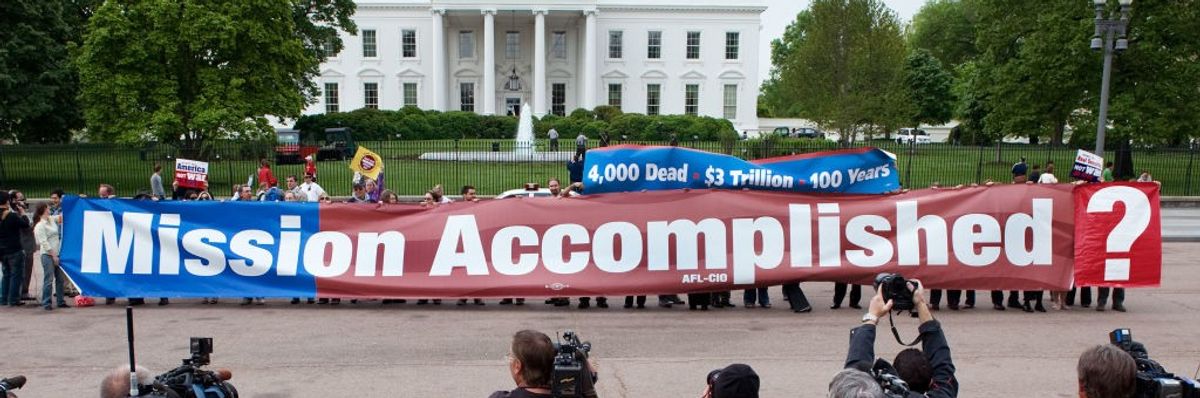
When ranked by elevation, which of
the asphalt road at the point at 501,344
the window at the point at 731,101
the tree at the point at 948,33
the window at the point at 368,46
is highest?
the tree at the point at 948,33

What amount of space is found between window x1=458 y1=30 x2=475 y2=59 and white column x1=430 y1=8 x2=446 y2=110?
107 inches

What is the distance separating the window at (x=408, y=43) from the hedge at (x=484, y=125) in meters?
8.14

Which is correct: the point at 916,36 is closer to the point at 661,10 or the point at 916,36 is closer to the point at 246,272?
the point at 661,10

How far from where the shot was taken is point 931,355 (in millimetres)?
4543

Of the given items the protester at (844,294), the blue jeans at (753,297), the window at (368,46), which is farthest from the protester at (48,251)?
the window at (368,46)

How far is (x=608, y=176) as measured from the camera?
38.1 feet

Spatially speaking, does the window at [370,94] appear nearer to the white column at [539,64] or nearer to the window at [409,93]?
the window at [409,93]

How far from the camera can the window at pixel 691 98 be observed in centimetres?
6312

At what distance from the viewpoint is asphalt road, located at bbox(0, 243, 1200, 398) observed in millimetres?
8445

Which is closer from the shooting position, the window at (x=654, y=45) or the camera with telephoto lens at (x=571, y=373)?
the camera with telephoto lens at (x=571, y=373)

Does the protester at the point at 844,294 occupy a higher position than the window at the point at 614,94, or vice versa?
the window at the point at 614,94

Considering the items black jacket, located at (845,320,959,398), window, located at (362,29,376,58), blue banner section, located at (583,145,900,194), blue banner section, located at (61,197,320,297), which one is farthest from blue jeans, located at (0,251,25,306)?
window, located at (362,29,376,58)

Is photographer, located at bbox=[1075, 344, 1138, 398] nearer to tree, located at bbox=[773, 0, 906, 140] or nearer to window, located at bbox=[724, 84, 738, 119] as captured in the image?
tree, located at bbox=[773, 0, 906, 140]

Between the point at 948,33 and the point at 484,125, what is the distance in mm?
47800
